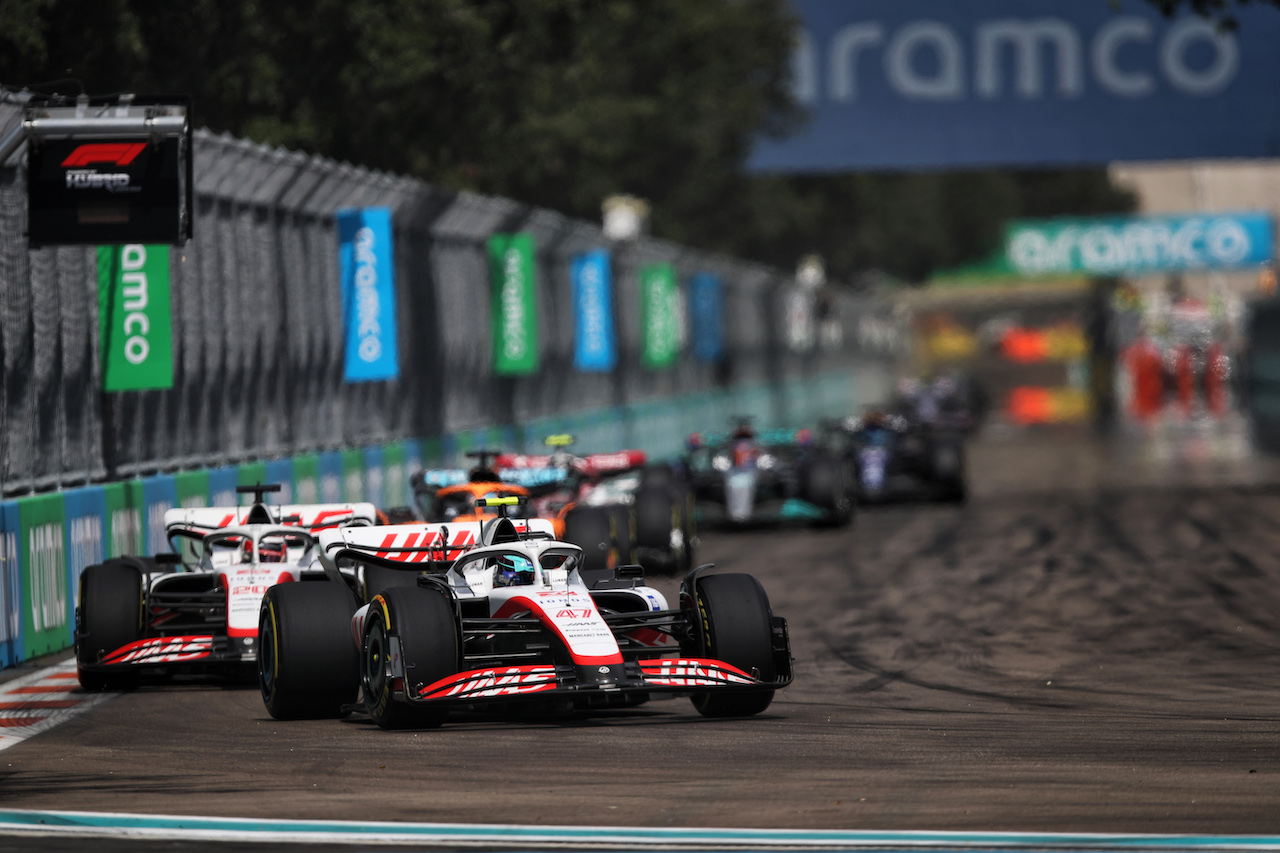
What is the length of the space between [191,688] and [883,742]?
4.09 m

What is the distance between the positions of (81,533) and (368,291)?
683cm

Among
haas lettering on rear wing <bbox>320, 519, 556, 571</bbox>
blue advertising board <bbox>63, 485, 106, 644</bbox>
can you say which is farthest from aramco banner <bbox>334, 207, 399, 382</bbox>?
haas lettering on rear wing <bbox>320, 519, 556, 571</bbox>

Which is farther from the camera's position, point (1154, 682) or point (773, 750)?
point (1154, 682)

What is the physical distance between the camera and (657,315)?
117 feet

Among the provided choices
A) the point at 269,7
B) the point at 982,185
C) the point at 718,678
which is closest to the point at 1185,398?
the point at 269,7

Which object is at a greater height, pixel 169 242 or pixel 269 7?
pixel 269 7

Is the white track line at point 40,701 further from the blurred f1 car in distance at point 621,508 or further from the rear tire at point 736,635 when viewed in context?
the blurred f1 car in distance at point 621,508

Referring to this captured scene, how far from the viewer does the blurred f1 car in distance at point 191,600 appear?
11.0 meters

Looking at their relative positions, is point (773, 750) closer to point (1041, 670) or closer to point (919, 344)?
point (1041, 670)

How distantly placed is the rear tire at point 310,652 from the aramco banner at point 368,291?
399 inches

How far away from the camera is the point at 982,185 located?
113 m

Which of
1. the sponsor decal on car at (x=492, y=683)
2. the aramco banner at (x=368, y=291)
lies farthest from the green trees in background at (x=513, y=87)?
the sponsor decal on car at (x=492, y=683)

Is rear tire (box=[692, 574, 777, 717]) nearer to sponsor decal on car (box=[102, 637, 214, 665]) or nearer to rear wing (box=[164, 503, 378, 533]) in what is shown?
sponsor decal on car (box=[102, 637, 214, 665])

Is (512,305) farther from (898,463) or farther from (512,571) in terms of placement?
(512,571)
